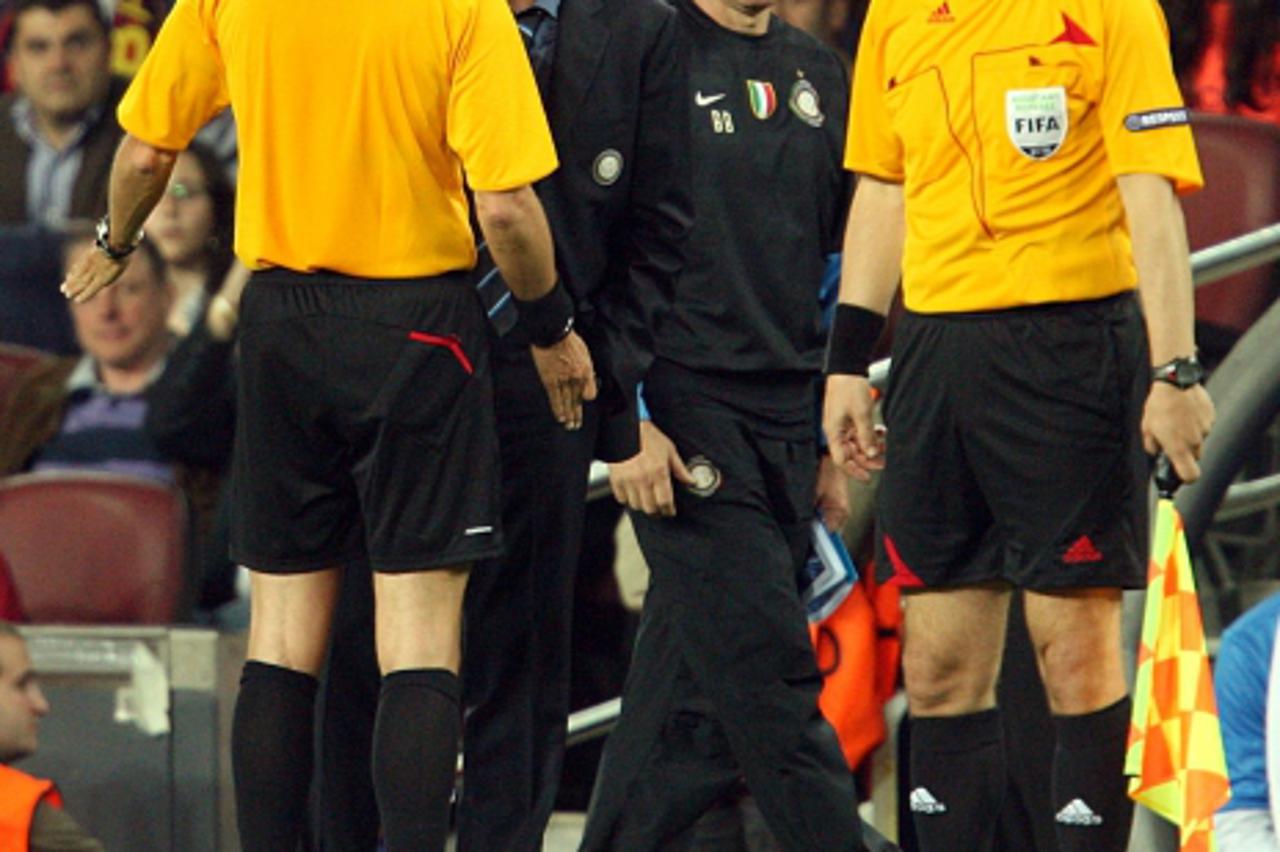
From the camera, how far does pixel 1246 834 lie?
4629 mm

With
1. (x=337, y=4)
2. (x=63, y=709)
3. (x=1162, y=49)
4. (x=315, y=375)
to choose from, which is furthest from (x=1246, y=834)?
(x=63, y=709)

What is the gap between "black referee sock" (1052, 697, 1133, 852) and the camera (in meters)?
4.54

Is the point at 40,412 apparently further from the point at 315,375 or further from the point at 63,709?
the point at 315,375

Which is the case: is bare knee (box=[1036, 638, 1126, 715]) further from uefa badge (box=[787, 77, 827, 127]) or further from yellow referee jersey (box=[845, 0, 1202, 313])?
uefa badge (box=[787, 77, 827, 127])

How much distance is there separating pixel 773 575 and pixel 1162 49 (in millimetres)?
1206

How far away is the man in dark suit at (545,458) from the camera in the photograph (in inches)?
175

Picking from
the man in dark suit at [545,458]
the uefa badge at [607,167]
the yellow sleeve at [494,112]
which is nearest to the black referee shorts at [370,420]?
the yellow sleeve at [494,112]

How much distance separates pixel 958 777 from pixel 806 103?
1332 millimetres

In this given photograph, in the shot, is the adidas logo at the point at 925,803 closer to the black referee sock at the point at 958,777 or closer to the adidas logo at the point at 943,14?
the black referee sock at the point at 958,777

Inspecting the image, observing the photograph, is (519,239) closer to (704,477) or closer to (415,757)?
(415,757)

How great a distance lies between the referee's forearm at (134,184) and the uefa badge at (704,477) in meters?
1.21

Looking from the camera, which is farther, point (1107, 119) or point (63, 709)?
point (63, 709)

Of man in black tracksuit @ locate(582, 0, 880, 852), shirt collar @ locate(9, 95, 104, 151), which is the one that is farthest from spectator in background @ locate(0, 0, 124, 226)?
man in black tracksuit @ locate(582, 0, 880, 852)

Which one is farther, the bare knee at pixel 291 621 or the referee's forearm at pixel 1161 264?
the referee's forearm at pixel 1161 264
